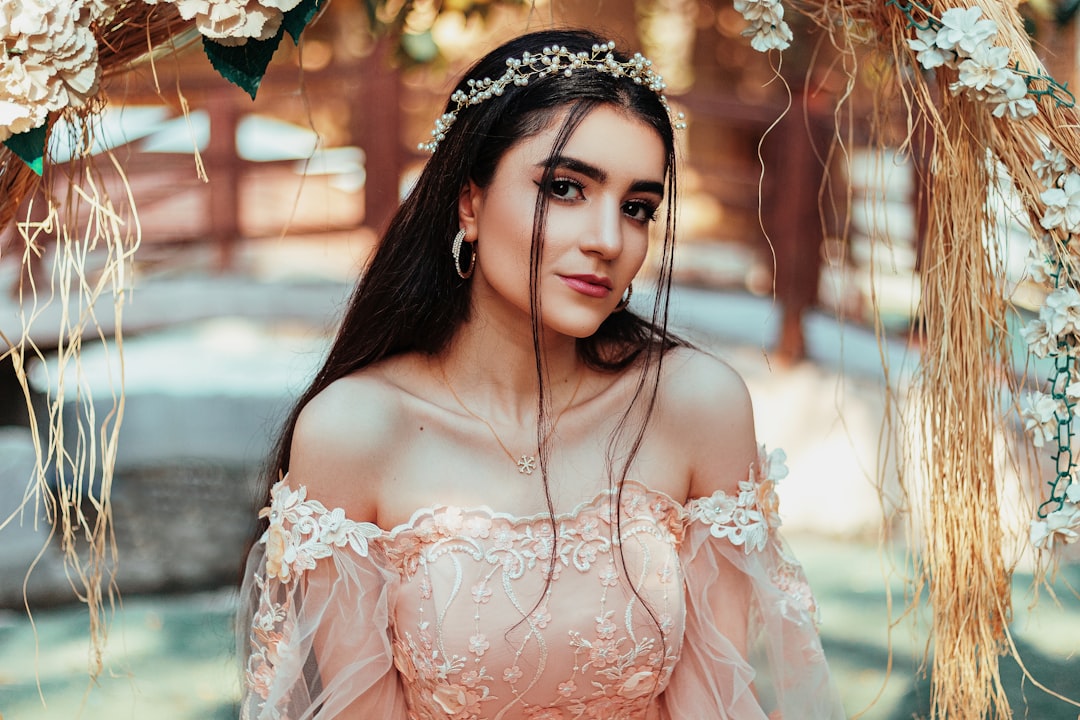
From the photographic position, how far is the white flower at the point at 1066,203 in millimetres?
1438

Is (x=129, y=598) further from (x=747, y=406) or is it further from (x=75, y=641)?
(x=747, y=406)

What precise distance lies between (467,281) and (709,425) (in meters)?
0.43

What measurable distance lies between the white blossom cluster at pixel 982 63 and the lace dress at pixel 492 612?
671mm

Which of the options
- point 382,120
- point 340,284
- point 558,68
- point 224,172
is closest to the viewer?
point 558,68

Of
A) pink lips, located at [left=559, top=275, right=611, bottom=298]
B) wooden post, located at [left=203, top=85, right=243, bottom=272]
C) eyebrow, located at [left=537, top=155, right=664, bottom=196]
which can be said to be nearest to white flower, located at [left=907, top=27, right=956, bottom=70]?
eyebrow, located at [left=537, top=155, right=664, bottom=196]

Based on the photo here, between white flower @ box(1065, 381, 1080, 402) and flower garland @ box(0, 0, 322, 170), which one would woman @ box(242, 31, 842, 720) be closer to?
flower garland @ box(0, 0, 322, 170)

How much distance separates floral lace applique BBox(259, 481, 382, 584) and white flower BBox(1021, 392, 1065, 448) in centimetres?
90

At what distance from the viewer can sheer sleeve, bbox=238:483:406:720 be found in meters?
1.58

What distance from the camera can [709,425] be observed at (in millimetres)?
1756

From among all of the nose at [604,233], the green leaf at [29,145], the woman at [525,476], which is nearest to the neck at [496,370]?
the woman at [525,476]

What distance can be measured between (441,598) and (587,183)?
0.60 m

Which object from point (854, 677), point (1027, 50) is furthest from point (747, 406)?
point (854, 677)

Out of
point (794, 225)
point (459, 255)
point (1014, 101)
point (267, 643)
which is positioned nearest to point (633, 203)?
point (459, 255)

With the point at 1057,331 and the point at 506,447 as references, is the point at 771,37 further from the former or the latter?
the point at 506,447
